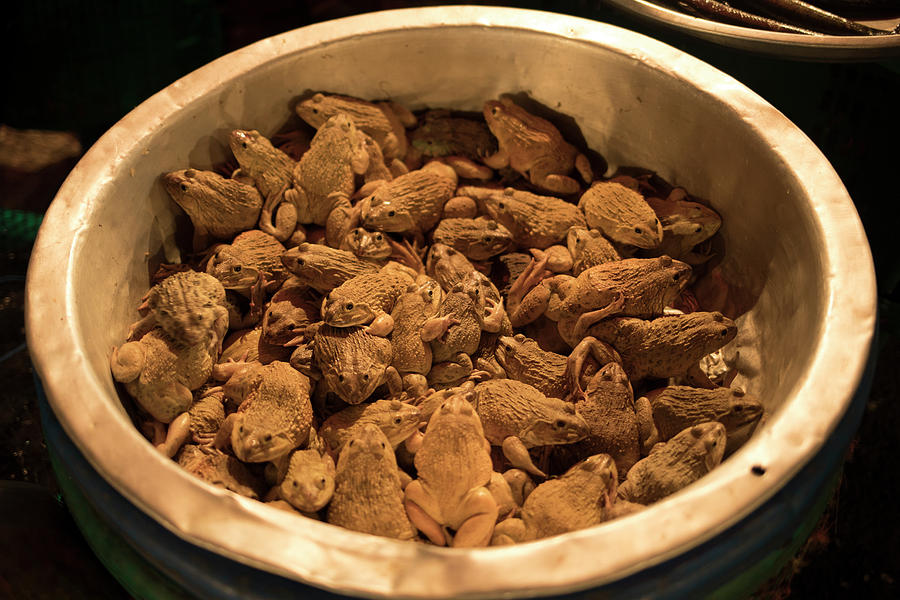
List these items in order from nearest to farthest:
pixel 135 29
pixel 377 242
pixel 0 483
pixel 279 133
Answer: pixel 0 483 < pixel 377 242 < pixel 279 133 < pixel 135 29

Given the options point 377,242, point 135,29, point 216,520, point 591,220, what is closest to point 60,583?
point 216,520

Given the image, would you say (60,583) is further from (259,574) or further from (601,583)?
(601,583)

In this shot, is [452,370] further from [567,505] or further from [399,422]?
[567,505]

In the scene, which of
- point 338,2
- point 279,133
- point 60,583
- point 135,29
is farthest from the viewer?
point 338,2

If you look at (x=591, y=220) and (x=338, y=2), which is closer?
(x=591, y=220)

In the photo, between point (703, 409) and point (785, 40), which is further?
point (785, 40)

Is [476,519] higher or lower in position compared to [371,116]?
lower

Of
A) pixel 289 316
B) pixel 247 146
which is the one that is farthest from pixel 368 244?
pixel 247 146

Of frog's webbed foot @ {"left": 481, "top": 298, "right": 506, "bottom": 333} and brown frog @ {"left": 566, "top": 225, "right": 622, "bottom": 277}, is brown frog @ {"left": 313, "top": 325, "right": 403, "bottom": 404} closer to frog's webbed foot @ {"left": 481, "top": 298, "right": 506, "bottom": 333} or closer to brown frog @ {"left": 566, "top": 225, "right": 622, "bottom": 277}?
frog's webbed foot @ {"left": 481, "top": 298, "right": 506, "bottom": 333}
